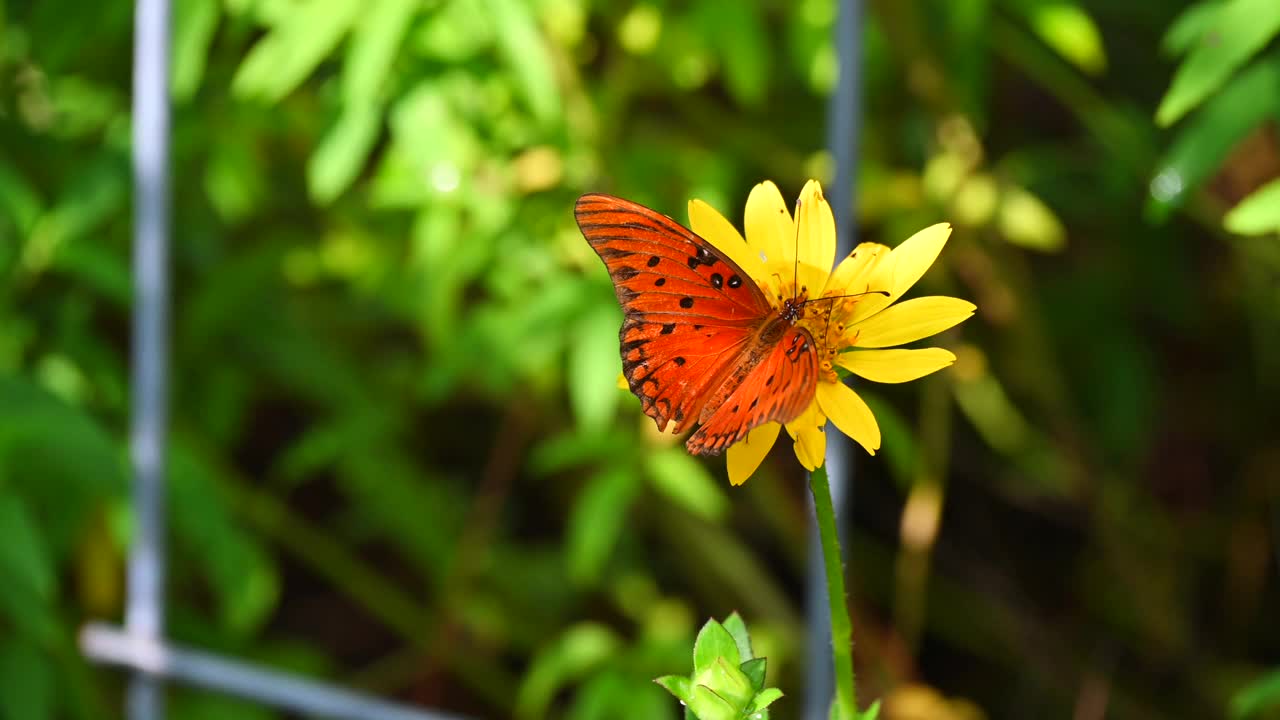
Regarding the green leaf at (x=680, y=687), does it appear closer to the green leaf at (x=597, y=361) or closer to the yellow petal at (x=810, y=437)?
the yellow petal at (x=810, y=437)

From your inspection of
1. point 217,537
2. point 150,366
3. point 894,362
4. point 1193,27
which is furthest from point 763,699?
point 217,537

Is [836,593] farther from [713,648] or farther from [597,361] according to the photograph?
[597,361]

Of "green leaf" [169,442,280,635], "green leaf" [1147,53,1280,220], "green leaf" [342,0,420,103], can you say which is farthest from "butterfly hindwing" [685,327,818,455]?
"green leaf" [169,442,280,635]

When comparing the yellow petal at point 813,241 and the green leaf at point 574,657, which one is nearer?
the yellow petal at point 813,241

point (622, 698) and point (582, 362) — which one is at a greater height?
point (582, 362)

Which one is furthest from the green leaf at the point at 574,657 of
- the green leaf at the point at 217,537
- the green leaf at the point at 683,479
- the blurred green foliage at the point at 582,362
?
the green leaf at the point at 217,537

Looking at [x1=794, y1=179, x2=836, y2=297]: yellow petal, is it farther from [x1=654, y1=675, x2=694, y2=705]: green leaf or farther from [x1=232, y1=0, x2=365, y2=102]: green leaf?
[x1=232, y1=0, x2=365, y2=102]: green leaf

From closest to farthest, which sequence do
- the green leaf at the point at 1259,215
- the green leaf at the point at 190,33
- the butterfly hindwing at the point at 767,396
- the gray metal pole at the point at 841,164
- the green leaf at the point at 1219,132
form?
1. the butterfly hindwing at the point at 767,396
2. the green leaf at the point at 1259,215
3. the green leaf at the point at 1219,132
4. the gray metal pole at the point at 841,164
5. the green leaf at the point at 190,33
